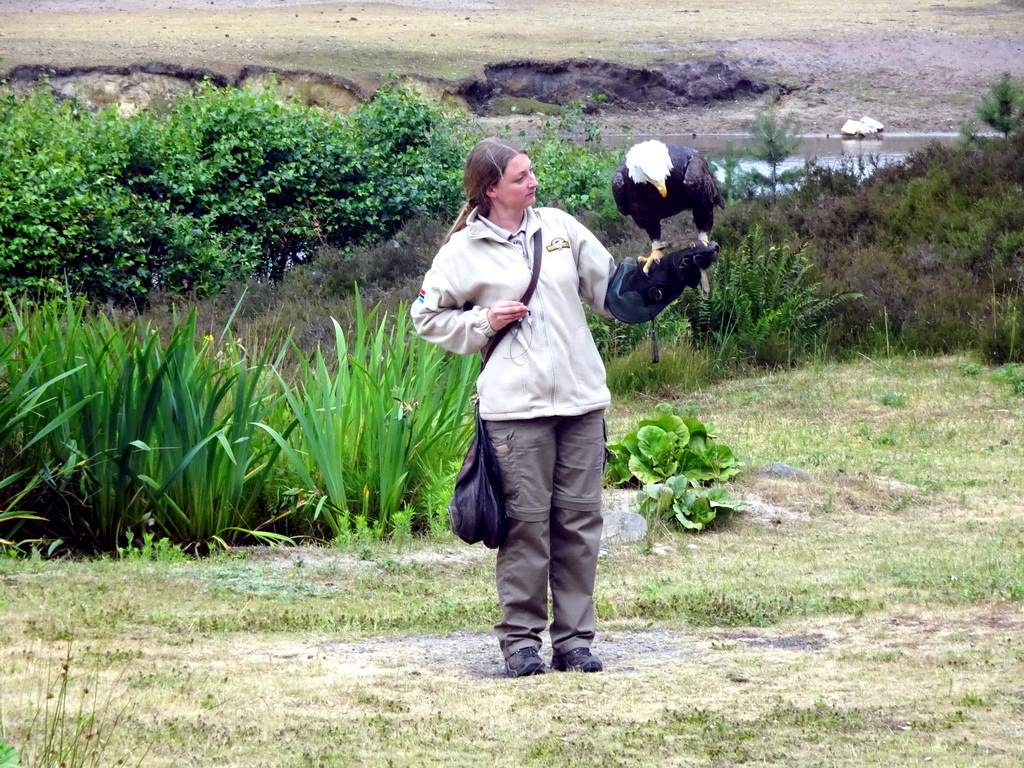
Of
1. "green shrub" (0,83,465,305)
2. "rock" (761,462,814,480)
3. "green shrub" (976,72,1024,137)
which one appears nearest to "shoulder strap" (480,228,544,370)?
"rock" (761,462,814,480)

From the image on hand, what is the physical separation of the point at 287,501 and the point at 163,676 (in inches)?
118


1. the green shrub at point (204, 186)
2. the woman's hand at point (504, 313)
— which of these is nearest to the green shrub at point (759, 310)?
the green shrub at point (204, 186)

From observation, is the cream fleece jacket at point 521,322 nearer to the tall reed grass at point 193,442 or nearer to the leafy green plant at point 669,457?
the tall reed grass at point 193,442

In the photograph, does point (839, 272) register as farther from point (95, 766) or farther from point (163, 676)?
point (95, 766)

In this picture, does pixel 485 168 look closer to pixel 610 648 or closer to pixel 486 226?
pixel 486 226

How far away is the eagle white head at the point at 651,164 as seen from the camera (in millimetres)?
4812

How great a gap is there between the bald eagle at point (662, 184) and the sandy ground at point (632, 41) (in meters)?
29.6

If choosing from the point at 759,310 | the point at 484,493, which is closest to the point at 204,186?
the point at 759,310

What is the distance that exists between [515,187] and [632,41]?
39341mm

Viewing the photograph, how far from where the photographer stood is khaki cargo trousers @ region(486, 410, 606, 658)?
15.0 feet

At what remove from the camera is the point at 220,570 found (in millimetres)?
6188

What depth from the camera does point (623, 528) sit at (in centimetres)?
717

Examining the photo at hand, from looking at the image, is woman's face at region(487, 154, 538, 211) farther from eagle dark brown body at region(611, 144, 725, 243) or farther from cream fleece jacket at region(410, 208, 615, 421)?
eagle dark brown body at region(611, 144, 725, 243)

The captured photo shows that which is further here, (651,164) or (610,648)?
(610,648)
